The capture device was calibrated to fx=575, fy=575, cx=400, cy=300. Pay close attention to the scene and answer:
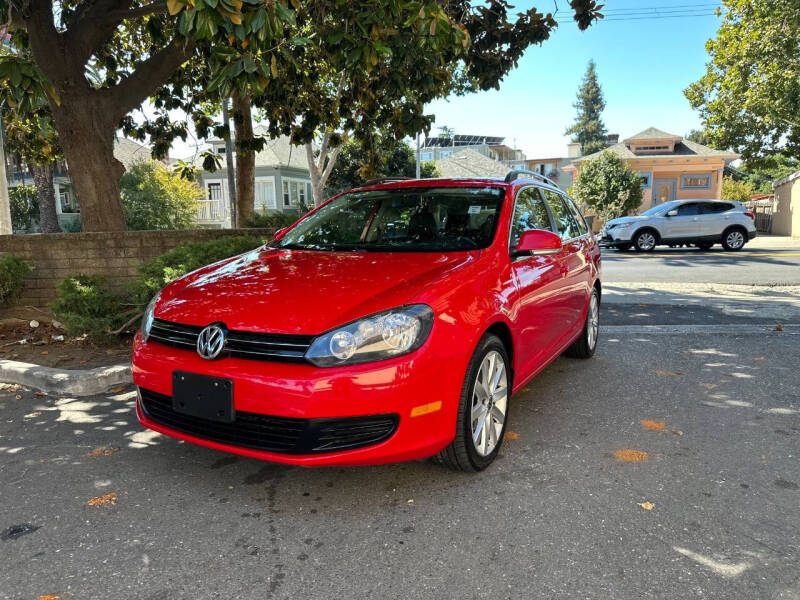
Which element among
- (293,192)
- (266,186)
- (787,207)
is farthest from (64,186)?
(787,207)

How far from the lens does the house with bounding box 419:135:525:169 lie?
63.8 m

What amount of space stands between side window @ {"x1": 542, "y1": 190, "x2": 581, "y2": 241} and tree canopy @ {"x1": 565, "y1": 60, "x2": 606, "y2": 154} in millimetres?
76664

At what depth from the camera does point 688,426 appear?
3.75 metres

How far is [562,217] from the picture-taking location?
196 inches

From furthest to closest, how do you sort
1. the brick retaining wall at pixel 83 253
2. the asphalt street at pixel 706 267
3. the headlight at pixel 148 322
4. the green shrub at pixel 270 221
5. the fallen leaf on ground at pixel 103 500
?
1. the asphalt street at pixel 706 267
2. the green shrub at pixel 270 221
3. the brick retaining wall at pixel 83 253
4. the headlight at pixel 148 322
5. the fallen leaf on ground at pixel 103 500

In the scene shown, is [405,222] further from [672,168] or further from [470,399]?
[672,168]

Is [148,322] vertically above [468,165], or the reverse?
[468,165]

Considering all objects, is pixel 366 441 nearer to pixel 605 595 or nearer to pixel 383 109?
pixel 605 595

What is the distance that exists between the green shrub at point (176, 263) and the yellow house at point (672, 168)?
110 feet

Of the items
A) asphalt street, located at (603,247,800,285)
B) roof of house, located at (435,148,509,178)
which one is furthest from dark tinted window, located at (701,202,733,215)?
roof of house, located at (435,148,509,178)

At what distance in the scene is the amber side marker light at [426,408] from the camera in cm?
263

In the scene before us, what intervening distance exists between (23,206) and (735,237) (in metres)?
32.0

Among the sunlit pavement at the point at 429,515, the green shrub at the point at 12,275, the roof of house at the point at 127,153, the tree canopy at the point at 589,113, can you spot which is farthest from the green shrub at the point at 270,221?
the tree canopy at the point at 589,113

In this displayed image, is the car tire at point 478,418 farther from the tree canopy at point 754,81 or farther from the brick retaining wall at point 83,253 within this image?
the tree canopy at point 754,81
